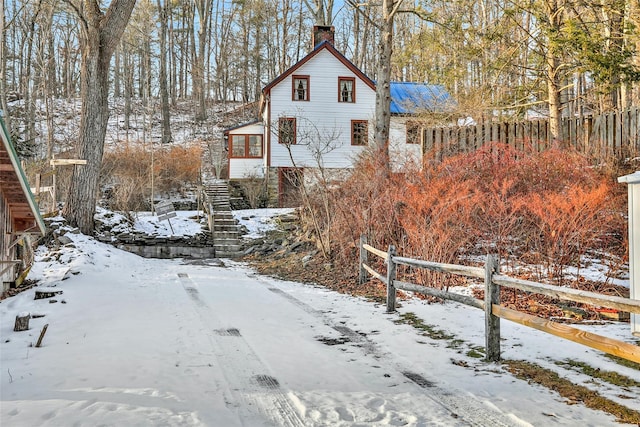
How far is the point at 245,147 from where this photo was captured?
27.8 meters

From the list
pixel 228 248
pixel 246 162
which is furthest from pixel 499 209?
pixel 246 162

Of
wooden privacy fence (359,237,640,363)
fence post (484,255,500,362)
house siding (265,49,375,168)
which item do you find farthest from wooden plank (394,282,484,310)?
house siding (265,49,375,168)

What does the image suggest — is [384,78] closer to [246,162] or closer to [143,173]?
[143,173]

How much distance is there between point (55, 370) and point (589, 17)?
1688 cm

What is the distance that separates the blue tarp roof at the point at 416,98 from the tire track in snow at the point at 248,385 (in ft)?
59.8

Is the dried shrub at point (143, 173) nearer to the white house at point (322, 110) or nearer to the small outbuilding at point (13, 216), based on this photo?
the white house at point (322, 110)

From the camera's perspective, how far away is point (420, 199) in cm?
968

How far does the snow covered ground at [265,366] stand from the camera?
12.7 ft

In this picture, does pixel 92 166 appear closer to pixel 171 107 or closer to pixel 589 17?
pixel 589 17

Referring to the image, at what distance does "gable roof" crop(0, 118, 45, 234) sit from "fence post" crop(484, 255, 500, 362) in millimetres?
6655

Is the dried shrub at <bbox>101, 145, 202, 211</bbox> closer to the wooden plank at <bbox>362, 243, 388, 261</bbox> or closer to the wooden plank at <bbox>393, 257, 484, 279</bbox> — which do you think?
the wooden plank at <bbox>362, 243, 388, 261</bbox>

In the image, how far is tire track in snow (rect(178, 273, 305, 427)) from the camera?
3826 millimetres

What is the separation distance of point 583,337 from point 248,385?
9.53 ft

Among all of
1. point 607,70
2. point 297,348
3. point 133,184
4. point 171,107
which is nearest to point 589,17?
point 607,70
